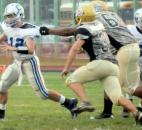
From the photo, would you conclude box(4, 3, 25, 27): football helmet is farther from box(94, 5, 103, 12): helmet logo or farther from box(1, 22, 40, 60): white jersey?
box(94, 5, 103, 12): helmet logo

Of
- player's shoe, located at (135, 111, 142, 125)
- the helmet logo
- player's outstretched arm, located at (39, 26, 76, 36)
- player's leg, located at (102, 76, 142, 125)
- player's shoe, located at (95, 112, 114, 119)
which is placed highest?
the helmet logo

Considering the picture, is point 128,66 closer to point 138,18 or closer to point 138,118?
point 138,18

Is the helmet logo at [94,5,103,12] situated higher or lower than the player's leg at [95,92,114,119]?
higher

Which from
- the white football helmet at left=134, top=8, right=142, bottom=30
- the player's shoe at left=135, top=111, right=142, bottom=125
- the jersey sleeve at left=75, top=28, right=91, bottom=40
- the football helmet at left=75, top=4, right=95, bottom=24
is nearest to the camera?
the player's shoe at left=135, top=111, right=142, bottom=125

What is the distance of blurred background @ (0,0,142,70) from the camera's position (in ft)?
102

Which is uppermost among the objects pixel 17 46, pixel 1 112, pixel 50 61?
pixel 17 46

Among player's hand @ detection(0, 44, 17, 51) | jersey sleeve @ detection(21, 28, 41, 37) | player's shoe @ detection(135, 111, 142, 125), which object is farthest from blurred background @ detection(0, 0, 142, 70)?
player's shoe @ detection(135, 111, 142, 125)

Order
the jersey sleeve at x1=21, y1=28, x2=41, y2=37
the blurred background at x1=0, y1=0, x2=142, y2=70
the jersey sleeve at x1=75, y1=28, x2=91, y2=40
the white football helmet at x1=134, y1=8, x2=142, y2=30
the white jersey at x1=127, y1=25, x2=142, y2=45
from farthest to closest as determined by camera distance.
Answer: the blurred background at x1=0, y1=0, x2=142, y2=70 → the white jersey at x1=127, y1=25, x2=142, y2=45 → the white football helmet at x1=134, y1=8, x2=142, y2=30 → the jersey sleeve at x1=21, y1=28, x2=41, y2=37 → the jersey sleeve at x1=75, y1=28, x2=91, y2=40

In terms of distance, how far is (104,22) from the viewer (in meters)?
9.88

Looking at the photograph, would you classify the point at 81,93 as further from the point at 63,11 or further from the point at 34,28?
the point at 63,11

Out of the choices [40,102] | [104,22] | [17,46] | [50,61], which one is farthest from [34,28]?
[50,61]

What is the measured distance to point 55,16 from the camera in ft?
105

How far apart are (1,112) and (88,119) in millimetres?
1207

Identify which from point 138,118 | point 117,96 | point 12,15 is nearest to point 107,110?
point 117,96
